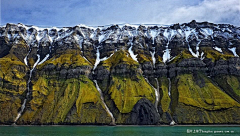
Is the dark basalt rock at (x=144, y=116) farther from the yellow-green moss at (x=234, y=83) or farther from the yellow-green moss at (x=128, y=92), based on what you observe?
the yellow-green moss at (x=234, y=83)

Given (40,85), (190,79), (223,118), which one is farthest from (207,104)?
(40,85)

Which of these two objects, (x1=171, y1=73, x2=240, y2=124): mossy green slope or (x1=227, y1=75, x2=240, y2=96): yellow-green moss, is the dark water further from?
(x1=227, y1=75, x2=240, y2=96): yellow-green moss

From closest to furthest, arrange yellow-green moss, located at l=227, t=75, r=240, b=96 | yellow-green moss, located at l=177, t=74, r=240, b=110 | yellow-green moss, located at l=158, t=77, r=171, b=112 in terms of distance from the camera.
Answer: yellow-green moss, located at l=177, t=74, r=240, b=110 → yellow-green moss, located at l=158, t=77, r=171, b=112 → yellow-green moss, located at l=227, t=75, r=240, b=96

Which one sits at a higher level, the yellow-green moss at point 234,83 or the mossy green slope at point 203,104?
the yellow-green moss at point 234,83

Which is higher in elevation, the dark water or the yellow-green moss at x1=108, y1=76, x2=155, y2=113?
the yellow-green moss at x1=108, y1=76, x2=155, y2=113

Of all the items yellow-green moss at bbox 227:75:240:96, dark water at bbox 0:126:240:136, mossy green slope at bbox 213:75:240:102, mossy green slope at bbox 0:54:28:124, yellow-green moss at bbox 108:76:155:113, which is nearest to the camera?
dark water at bbox 0:126:240:136

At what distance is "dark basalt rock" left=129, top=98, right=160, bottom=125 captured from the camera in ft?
534

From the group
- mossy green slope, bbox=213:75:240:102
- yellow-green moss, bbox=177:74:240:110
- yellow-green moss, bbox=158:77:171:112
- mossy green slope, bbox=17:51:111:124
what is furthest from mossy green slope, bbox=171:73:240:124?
mossy green slope, bbox=17:51:111:124

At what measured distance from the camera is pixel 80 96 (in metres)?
180

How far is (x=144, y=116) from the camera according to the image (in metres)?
163

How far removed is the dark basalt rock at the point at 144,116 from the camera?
16262 centimetres

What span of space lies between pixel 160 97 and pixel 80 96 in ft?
204

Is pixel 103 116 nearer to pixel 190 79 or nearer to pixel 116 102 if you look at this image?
pixel 116 102

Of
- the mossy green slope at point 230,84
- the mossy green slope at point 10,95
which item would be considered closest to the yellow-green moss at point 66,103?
the mossy green slope at point 10,95
